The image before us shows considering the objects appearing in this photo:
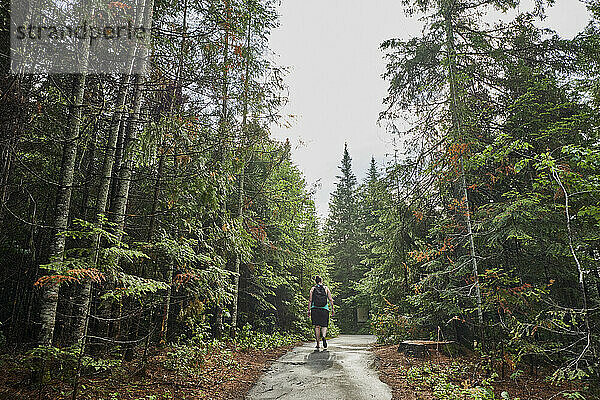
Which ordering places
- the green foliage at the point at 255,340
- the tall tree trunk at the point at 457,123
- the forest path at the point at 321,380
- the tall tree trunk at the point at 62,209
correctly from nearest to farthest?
the tall tree trunk at the point at 62,209 < the forest path at the point at 321,380 < the tall tree trunk at the point at 457,123 < the green foliage at the point at 255,340

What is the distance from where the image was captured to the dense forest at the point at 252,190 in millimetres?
5715

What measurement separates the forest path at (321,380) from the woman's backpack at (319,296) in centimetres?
142

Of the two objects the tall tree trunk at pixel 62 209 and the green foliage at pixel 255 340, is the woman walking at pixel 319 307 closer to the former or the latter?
the green foliage at pixel 255 340

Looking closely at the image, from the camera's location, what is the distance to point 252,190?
44.7 ft

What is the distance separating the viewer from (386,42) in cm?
1137

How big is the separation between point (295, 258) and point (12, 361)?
34.7ft

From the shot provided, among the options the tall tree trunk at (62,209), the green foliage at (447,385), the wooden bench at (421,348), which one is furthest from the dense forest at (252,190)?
the green foliage at (447,385)

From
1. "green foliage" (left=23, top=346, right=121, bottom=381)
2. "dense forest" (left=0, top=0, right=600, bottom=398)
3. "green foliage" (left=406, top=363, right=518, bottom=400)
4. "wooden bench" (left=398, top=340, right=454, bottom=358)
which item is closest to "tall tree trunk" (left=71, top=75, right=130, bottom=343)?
"dense forest" (left=0, top=0, right=600, bottom=398)

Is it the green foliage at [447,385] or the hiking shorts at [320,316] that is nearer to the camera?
the green foliage at [447,385]

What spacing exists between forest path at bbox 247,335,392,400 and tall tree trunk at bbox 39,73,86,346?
3785mm

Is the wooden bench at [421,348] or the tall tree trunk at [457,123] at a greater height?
the tall tree trunk at [457,123]

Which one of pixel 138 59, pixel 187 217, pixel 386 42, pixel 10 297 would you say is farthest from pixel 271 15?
pixel 10 297

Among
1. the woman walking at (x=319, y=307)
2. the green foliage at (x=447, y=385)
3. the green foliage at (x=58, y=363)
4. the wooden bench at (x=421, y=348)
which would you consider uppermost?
the woman walking at (x=319, y=307)

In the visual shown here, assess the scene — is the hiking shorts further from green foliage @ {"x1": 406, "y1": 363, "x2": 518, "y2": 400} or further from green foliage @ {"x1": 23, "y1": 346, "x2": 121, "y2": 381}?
green foliage @ {"x1": 23, "y1": 346, "x2": 121, "y2": 381}
